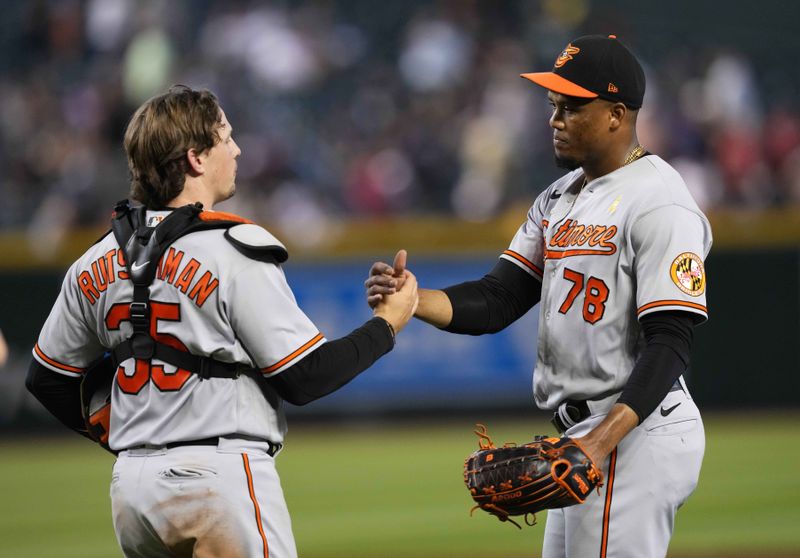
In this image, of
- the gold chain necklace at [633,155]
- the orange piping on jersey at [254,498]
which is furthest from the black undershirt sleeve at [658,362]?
the orange piping on jersey at [254,498]

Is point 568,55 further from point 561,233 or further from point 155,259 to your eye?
point 155,259

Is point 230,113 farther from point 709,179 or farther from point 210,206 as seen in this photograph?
point 210,206

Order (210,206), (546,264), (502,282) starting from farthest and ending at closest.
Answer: (502,282), (546,264), (210,206)

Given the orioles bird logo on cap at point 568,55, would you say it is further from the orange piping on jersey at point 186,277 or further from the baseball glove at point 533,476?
the orange piping on jersey at point 186,277

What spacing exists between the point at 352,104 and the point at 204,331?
11.6 metres

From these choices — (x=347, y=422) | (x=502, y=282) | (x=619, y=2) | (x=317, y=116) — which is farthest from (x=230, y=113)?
(x=502, y=282)

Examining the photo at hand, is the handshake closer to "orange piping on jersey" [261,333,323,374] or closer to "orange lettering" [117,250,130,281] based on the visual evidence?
"orange piping on jersey" [261,333,323,374]

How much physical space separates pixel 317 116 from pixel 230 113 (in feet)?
3.50

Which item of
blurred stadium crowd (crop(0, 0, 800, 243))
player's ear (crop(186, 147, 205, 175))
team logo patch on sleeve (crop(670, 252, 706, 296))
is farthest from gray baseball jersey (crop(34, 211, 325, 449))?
blurred stadium crowd (crop(0, 0, 800, 243))

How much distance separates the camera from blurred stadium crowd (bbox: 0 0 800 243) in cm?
1298

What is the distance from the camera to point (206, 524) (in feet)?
10.5

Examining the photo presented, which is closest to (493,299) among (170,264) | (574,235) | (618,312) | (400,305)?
(400,305)

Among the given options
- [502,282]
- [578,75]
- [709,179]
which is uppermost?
[578,75]

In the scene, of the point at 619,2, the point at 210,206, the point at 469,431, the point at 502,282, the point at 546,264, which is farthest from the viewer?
the point at 619,2
